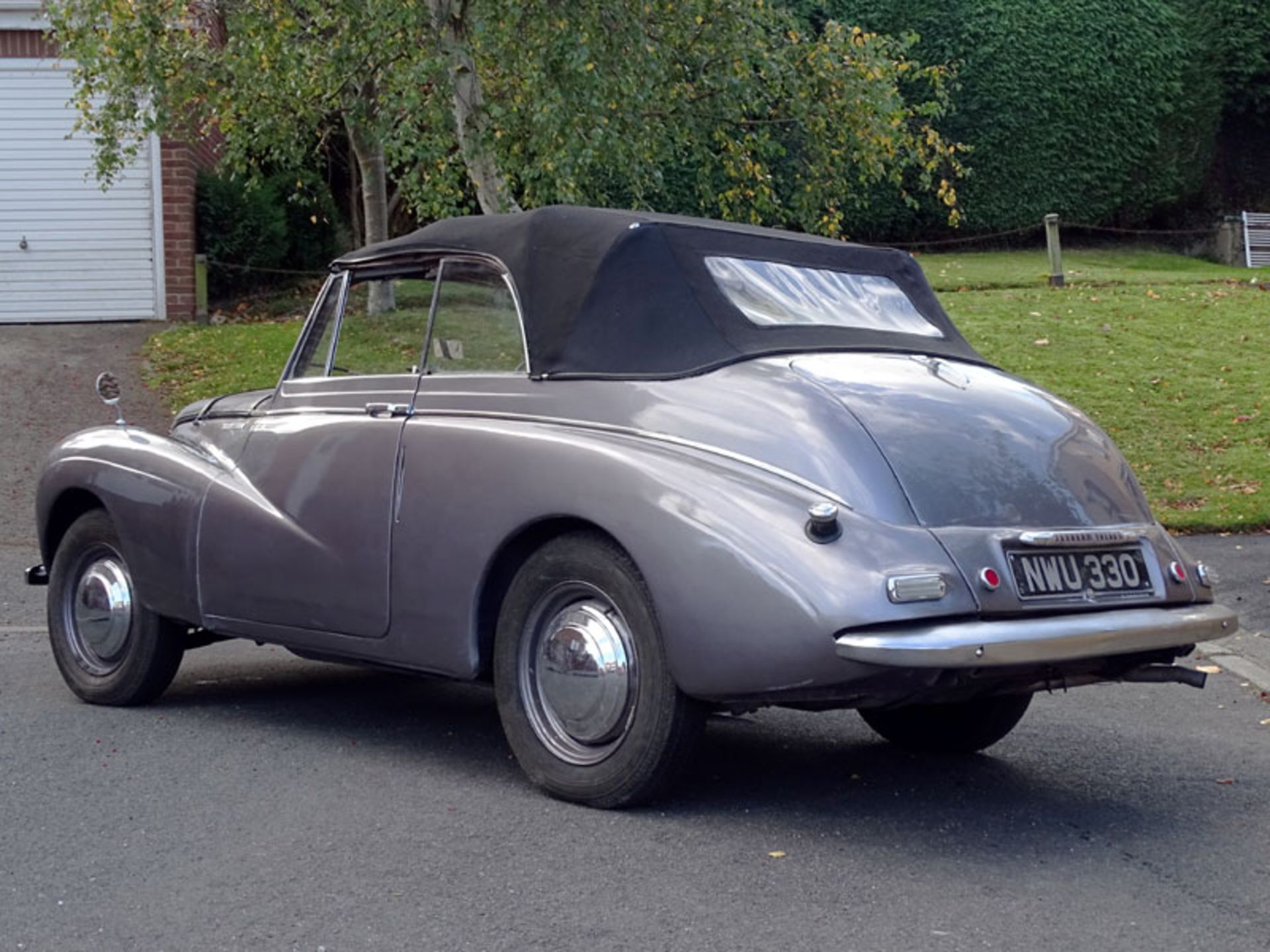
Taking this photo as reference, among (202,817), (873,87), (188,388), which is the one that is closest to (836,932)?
(202,817)

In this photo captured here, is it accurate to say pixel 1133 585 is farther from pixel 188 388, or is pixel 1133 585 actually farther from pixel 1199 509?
pixel 188 388

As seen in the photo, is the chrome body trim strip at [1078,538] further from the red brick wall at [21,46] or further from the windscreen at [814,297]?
the red brick wall at [21,46]

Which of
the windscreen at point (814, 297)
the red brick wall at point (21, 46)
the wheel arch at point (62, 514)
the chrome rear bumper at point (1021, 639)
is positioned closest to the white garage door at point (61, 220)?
the red brick wall at point (21, 46)

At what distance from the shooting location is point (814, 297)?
18.9ft

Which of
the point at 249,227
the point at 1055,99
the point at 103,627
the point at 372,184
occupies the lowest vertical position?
the point at 103,627

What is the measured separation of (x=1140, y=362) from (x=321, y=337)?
11694 millimetres

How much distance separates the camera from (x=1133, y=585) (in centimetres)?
490

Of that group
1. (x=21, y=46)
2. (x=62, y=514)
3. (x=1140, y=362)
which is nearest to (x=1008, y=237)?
(x=1140, y=362)

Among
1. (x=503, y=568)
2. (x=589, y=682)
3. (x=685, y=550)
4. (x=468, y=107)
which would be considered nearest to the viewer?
(x=685, y=550)

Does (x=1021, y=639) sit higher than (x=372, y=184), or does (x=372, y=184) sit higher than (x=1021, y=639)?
(x=372, y=184)

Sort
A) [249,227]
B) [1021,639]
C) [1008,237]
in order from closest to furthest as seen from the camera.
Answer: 1. [1021,639]
2. [249,227]
3. [1008,237]

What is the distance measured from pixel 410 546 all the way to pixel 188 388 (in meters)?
10.9

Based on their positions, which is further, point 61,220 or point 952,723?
point 61,220

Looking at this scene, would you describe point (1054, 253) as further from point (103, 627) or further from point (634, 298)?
point (634, 298)
